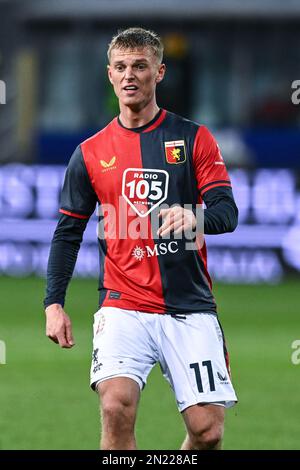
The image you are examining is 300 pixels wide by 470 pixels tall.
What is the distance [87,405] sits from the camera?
36.9ft

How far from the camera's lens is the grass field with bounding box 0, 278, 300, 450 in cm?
975

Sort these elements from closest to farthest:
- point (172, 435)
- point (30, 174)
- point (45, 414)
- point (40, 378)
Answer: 1. point (172, 435)
2. point (45, 414)
3. point (40, 378)
4. point (30, 174)

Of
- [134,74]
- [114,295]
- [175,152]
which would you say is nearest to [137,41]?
[134,74]

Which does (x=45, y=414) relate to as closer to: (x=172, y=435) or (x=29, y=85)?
(x=172, y=435)

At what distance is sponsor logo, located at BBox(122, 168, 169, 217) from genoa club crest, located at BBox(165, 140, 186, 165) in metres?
0.08

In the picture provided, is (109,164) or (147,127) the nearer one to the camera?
(109,164)

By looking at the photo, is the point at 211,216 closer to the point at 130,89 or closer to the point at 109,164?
the point at 109,164

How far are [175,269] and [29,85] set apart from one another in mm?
25736

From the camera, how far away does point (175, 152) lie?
24.1ft

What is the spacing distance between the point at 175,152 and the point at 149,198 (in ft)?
0.96

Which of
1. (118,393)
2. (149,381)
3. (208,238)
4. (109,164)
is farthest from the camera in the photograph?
(208,238)

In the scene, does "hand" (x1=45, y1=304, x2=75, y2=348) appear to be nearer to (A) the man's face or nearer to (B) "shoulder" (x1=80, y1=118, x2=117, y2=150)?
(B) "shoulder" (x1=80, y1=118, x2=117, y2=150)

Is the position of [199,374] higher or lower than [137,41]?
lower

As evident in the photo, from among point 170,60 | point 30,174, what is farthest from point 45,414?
point 170,60
